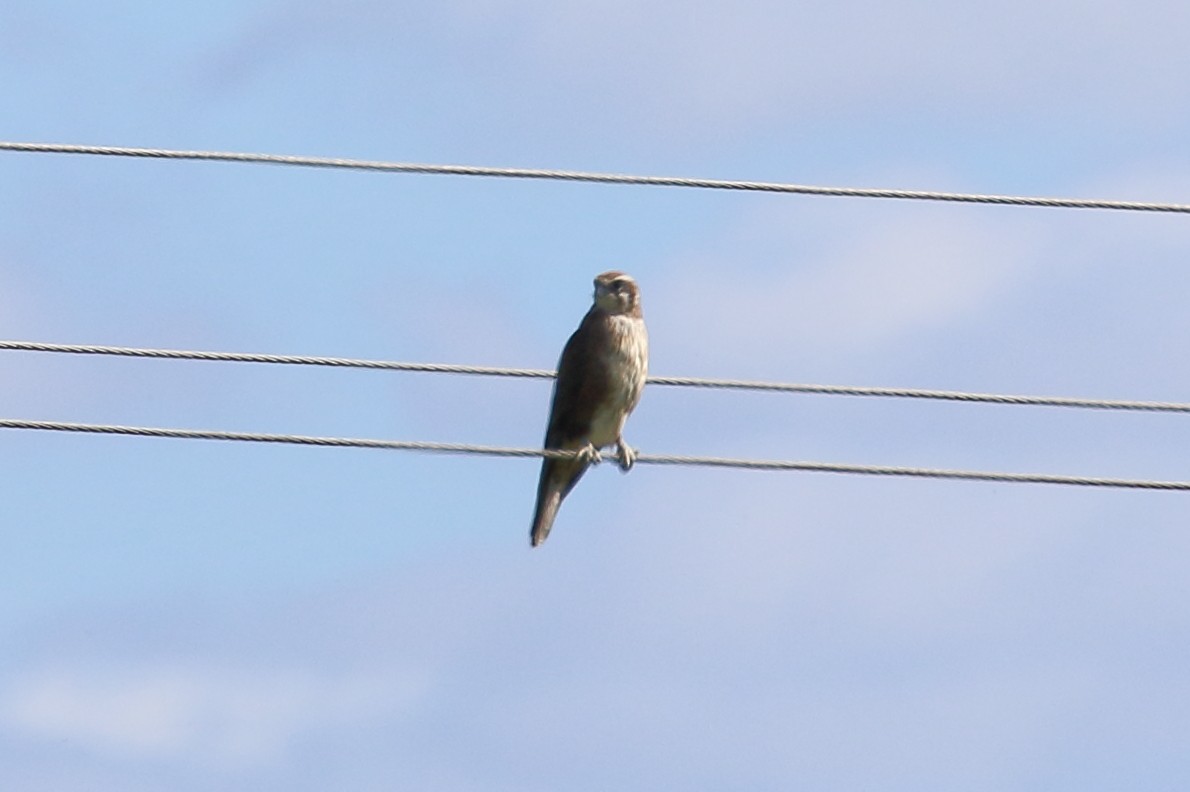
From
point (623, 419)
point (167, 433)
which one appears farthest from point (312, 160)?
point (623, 419)

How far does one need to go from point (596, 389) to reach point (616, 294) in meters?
0.54

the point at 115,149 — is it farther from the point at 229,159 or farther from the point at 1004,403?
the point at 1004,403

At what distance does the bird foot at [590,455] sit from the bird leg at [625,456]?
0.10 m

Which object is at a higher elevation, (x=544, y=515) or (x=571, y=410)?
(x=571, y=410)

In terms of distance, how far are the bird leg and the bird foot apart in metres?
0.10

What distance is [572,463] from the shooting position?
42.0ft

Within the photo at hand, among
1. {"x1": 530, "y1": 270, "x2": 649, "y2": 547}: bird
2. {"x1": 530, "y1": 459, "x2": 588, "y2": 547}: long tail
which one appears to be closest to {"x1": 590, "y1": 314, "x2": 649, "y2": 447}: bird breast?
{"x1": 530, "y1": 270, "x2": 649, "y2": 547}: bird

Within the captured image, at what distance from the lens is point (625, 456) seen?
488 inches

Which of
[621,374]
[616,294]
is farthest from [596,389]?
[616,294]

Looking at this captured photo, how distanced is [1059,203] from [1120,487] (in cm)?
97

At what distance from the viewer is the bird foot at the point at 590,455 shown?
12.4 m

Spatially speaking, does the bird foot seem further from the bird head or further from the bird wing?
the bird head

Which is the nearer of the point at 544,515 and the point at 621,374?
the point at 621,374

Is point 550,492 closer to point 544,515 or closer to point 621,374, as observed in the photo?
point 544,515
